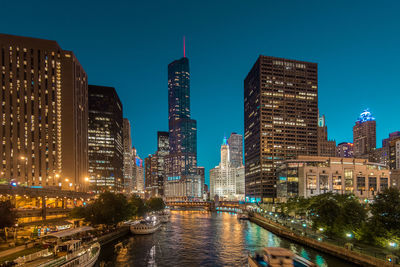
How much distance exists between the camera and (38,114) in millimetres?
153875

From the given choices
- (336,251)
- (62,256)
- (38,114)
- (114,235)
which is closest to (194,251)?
(114,235)

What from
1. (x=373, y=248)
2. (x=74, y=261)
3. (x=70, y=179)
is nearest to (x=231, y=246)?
(x=373, y=248)

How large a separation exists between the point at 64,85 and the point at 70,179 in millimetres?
48960

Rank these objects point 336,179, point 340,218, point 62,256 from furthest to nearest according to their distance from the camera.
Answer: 1. point 336,179
2. point 340,218
3. point 62,256

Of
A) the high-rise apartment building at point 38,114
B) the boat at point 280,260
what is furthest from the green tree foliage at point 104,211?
the high-rise apartment building at point 38,114

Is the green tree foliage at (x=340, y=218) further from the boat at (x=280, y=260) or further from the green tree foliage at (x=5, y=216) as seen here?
the green tree foliage at (x=5, y=216)

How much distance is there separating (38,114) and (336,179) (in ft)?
553

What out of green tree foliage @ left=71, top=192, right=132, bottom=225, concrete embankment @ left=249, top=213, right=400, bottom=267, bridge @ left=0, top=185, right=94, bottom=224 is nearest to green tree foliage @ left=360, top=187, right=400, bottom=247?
concrete embankment @ left=249, top=213, right=400, bottom=267

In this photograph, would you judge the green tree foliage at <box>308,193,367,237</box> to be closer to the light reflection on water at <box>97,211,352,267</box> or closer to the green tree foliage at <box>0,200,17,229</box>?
the light reflection on water at <box>97,211,352,267</box>

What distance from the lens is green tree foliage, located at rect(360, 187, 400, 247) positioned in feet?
175

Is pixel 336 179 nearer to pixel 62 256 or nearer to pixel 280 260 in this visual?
pixel 280 260

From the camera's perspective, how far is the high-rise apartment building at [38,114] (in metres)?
148

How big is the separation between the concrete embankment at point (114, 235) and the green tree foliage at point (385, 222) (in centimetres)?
6011

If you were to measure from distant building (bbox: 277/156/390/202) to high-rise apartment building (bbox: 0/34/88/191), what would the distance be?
126m
